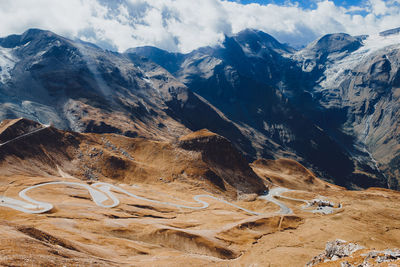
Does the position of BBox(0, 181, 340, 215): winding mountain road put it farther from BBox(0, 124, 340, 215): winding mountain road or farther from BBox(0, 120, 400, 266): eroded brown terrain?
BBox(0, 120, 400, 266): eroded brown terrain

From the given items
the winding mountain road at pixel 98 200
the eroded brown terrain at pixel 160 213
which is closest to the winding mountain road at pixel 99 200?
the winding mountain road at pixel 98 200

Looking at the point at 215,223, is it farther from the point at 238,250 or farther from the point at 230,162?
the point at 230,162

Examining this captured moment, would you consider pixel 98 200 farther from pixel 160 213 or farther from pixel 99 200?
pixel 160 213

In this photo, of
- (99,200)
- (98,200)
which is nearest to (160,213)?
(99,200)

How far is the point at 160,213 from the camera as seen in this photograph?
92500 millimetres

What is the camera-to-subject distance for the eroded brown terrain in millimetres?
51062

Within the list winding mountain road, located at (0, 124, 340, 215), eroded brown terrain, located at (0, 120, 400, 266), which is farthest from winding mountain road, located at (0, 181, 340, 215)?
eroded brown terrain, located at (0, 120, 400, 266)

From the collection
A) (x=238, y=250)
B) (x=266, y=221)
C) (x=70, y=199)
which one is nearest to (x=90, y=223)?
(x=70, y=199)

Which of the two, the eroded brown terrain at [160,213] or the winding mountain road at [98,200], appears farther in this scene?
the winding mountain road at [98,200]

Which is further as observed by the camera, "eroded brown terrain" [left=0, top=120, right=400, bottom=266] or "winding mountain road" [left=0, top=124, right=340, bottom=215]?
"winding mountain road" [left=0, top=124, right=340, bottom=215]

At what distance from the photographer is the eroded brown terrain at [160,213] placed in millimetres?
51062

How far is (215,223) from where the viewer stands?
85375mm

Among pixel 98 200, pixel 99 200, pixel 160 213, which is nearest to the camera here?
pixel 160 213

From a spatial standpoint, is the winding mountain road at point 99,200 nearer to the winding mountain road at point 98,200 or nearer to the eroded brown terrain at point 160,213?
the winding mountain road at point 98,200
